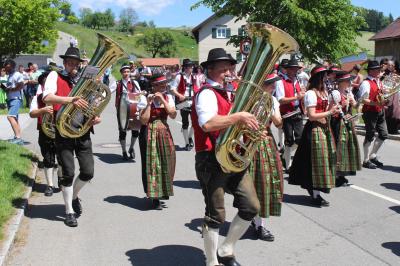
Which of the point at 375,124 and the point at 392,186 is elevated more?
the point at 375,124

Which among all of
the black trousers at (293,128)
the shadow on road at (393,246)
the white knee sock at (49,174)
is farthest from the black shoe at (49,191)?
the shadow on road at (393,246)

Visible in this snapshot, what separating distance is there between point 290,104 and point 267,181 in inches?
132

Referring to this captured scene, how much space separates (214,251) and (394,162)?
6.53m

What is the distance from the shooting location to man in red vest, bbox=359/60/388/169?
28.4 feet

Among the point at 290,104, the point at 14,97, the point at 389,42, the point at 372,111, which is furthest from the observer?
the point at 389,42

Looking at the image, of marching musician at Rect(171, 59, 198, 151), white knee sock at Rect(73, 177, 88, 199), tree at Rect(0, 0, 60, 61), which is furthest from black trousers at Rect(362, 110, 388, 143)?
tree at Rect(0, 0, 60, 61)

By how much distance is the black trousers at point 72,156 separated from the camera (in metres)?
5.67

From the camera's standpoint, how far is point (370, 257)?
473cm

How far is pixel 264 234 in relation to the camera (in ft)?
17.1

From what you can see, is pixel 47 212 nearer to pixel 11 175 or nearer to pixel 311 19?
pixel 11 175

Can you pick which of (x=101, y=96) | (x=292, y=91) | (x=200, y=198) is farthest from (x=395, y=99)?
(x=101, y=96)

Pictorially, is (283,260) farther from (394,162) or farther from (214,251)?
(394,162)

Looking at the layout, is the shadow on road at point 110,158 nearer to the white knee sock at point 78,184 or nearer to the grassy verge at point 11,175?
the grassy verge at point 11,175

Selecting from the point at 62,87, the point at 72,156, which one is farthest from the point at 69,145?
the point at 62,87
